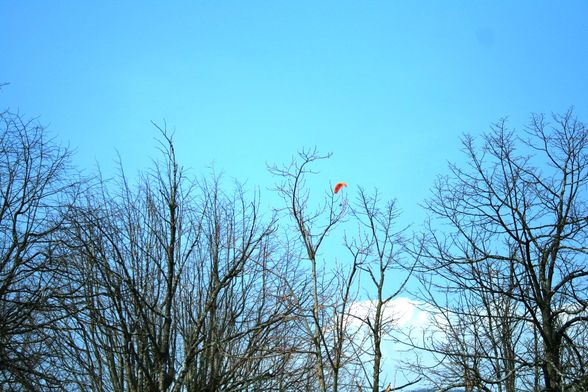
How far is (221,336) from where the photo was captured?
378 inches

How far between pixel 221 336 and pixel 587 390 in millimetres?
5585

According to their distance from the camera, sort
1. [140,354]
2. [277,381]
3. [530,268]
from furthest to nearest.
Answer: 1. [277,381]
2. [140,354]
3. [530,268]

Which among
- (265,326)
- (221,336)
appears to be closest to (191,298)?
(221,336)

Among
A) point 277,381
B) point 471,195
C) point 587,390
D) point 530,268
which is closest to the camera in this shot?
point 587,390

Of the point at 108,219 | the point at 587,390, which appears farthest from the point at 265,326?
the point at 587,390

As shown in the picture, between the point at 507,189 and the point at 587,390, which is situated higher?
the point at 507,189

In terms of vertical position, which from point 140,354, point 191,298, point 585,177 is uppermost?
point 585,177

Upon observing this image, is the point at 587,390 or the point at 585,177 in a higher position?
the point at 585,177

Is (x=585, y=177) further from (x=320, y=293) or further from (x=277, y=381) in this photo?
(x=277, y=381)

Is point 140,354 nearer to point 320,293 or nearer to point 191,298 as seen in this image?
point 191,298

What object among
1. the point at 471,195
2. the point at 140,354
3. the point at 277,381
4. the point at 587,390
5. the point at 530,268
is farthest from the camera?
the point at 277,381

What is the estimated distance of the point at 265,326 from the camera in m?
9.22

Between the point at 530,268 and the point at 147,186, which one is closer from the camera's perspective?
the point at 530,268

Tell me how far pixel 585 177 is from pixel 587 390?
3392 mm
